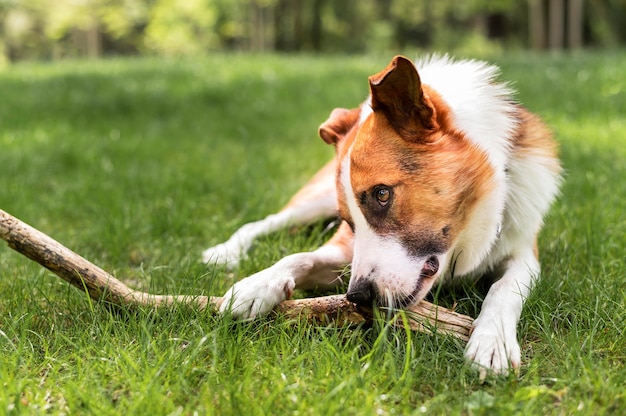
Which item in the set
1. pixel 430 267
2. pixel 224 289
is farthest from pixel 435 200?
pixel 224 289

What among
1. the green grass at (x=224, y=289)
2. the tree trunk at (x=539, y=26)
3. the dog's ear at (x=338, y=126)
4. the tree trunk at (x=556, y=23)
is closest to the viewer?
the green grass at (x=224, y=289)

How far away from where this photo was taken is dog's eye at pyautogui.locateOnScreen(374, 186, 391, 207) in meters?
2.73

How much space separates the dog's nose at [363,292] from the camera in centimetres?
262

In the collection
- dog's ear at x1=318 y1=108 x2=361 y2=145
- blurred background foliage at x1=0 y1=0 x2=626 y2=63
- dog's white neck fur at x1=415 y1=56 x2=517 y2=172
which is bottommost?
blurred background foliage at x1=0 y1=0 x2=626 y2=63

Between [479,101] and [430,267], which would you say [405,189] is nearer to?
[430,267]

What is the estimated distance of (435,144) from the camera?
2.85 meters

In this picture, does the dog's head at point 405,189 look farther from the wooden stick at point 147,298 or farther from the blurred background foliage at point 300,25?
the blurred background foliage at point 300,25

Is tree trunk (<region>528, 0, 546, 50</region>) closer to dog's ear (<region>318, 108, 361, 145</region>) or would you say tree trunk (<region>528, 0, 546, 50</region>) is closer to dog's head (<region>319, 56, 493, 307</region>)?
dog's ear (<region>318, 108, 361, 145</region>)

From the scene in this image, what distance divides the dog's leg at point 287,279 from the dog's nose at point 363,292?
373 mm

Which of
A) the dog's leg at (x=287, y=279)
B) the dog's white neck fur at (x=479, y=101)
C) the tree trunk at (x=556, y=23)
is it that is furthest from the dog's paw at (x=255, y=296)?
the tree trunk at (x=556, y=23)

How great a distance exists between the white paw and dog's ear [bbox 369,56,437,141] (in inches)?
51.8

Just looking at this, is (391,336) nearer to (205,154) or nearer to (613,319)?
(613,319)

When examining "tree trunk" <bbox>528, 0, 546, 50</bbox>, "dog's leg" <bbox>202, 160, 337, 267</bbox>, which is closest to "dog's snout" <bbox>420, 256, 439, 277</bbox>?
"dog's leg" <bbox>202, 160, 337, 267</bbox>

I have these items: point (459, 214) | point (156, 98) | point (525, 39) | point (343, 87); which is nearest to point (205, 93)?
point (156, 98)
